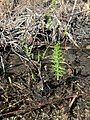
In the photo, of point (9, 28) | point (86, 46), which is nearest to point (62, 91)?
point (86, 46)

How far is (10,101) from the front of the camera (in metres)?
2.21

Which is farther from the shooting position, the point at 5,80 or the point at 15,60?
the point at 15,60

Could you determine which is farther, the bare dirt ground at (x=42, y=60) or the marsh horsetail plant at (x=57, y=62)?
the marsh horsetail plant at (x=57, y=62)

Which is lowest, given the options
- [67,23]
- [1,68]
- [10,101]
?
[10,101]

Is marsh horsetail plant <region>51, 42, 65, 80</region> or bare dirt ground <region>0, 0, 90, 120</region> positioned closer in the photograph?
bare dirt ground <region>0, 0, 90, 120</region>

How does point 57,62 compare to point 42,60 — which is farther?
point 42,60

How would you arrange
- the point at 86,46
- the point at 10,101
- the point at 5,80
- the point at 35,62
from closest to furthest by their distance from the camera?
the point at 10,101 → the point at 5,80 → the point at 35,62 → the point at 86,46

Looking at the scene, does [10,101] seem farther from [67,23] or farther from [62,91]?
[67,23]

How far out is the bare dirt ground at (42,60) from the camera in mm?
2160

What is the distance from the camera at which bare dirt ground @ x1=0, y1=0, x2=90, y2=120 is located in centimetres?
216

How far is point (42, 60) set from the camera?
8.58 ft

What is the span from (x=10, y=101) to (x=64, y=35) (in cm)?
95

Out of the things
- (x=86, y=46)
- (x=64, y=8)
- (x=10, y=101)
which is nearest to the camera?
(x=10, y=101)

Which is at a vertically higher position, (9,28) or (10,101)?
(9,28)
